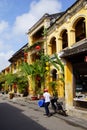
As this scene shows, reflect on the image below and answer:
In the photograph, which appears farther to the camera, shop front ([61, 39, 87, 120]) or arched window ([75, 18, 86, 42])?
arched window ([75, 18, 86, 42])

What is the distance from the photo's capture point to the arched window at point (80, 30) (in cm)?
2622

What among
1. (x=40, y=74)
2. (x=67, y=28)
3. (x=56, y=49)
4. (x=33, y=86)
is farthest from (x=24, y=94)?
(x=67, y=28)

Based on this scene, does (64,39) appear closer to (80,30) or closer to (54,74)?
(80,30)

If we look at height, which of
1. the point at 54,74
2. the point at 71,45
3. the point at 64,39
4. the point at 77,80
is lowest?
the point at 77,80

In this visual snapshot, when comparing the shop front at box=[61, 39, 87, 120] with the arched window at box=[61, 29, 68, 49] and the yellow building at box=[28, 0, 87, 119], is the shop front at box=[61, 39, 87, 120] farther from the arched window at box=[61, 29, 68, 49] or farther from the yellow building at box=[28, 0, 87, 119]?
the arched window at box=[61, 29, 68, 49]

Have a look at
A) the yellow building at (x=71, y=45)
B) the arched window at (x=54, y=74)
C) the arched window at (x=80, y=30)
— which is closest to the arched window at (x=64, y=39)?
the yellow building at (x=71, y=45)

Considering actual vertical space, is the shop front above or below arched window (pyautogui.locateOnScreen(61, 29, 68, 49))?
below

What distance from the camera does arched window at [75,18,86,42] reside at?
26.2 m

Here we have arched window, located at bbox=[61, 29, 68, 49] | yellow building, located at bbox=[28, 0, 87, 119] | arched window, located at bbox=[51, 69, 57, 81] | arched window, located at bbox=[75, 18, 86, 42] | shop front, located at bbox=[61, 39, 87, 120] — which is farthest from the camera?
arched window, located at bbox=[51, 69, 57, 81]

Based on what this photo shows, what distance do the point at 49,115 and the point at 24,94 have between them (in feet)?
84.5

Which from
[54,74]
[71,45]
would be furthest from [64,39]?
[54,74]

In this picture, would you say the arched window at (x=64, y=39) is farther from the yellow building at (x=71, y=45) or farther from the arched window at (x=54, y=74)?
the arched window at (x=54, y=74)

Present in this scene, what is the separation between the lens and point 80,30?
27.1 m

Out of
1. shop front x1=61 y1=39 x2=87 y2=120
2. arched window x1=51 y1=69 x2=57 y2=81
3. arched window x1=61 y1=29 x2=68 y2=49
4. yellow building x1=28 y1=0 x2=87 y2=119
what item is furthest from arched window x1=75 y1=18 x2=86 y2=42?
shop front x1=61 y1=39 x2=87 y2=120
